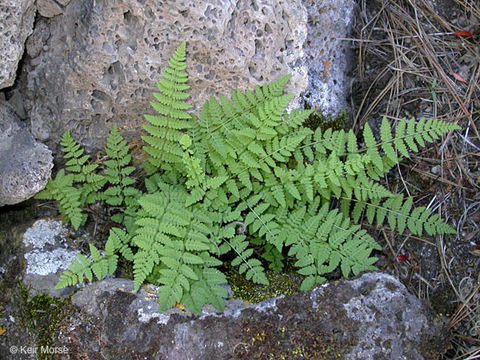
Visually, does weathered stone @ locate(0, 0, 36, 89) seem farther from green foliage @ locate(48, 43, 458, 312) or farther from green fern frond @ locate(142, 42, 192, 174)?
green fern frond @ locate(142, 42, 192, 174)

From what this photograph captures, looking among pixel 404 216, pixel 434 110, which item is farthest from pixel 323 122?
pixel 404 216

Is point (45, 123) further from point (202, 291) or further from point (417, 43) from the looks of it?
point (417, 43)

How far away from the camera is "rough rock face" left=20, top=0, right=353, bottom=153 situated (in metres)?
3.41

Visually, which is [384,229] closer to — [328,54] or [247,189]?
[247,189]

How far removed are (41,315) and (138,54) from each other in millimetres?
2087

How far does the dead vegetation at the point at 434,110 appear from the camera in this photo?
371 centimetres

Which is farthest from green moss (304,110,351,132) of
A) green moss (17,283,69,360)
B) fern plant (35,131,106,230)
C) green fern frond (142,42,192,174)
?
green moss (17,283,69,360)

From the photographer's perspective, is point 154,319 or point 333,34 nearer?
point 154,319

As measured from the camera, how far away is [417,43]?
4.16 meters

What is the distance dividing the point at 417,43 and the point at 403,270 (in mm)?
2115

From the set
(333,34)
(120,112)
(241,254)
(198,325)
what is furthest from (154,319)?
(333,34)

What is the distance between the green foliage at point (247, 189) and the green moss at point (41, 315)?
22cm

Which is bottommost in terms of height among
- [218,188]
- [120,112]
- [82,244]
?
[82,244]

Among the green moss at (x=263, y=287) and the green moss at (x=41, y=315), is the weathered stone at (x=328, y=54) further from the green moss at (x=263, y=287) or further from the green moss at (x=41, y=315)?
the green moss at (x=41, y=315)
